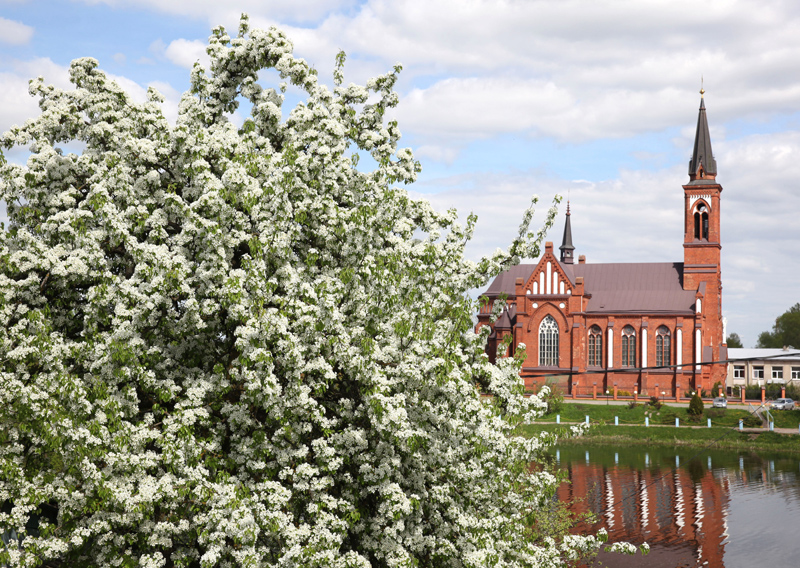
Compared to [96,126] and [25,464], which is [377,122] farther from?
[25,464]

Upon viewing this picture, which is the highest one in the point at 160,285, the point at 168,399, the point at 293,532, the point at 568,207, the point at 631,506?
the point at 568,207

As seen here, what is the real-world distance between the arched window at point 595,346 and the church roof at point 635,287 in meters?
2.10

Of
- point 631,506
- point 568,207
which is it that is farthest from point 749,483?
point 568,207

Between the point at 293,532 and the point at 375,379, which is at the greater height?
the point at 375,379

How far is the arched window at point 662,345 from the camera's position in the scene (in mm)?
74250

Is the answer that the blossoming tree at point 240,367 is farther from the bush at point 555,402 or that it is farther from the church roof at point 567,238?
the church roof at point 567,238

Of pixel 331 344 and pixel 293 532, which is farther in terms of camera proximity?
pixel 331 344

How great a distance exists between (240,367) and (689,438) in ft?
165

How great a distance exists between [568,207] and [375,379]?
79.9m

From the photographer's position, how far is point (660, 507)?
3653cm

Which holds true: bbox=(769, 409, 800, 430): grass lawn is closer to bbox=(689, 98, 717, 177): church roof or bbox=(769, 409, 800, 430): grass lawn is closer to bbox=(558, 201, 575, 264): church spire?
bbox=(689, 98, 717, 177): church roof

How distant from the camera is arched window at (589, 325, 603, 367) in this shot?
77375 mm

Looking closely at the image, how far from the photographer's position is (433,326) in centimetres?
1129

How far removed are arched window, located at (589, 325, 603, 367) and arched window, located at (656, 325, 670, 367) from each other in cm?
555
